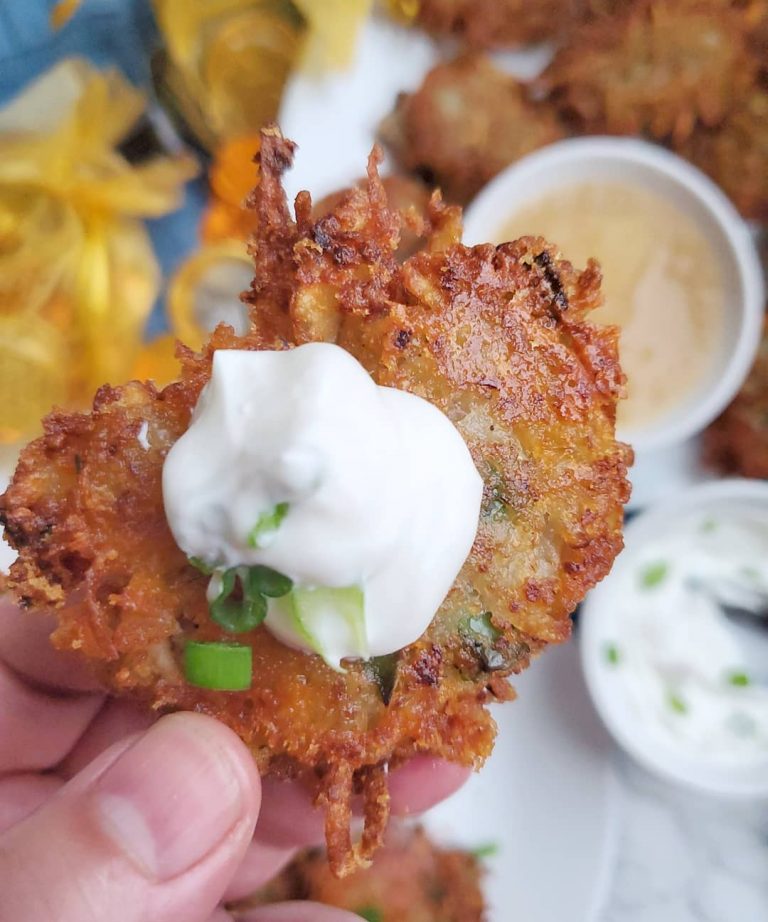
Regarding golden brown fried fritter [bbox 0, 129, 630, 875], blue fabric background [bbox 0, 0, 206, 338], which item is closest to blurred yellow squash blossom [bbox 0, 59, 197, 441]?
blue fabric background [bbox 0, 0, 206, 338]

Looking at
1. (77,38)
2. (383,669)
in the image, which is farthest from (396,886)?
(77,38)

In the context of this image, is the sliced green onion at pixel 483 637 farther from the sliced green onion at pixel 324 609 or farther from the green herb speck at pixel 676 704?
the green herb speck at pixel 676 704

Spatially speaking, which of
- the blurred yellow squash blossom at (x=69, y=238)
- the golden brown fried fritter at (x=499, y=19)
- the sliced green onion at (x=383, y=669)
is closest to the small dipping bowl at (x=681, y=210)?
the golden brown fried fritter at (x=499, y=19)

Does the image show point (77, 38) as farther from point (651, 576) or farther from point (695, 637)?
point (695, 637)

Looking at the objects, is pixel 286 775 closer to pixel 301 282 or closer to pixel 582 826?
pixel 301 282

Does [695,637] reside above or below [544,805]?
above

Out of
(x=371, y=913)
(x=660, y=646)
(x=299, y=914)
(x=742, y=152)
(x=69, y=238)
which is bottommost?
(x=371, y=913)
